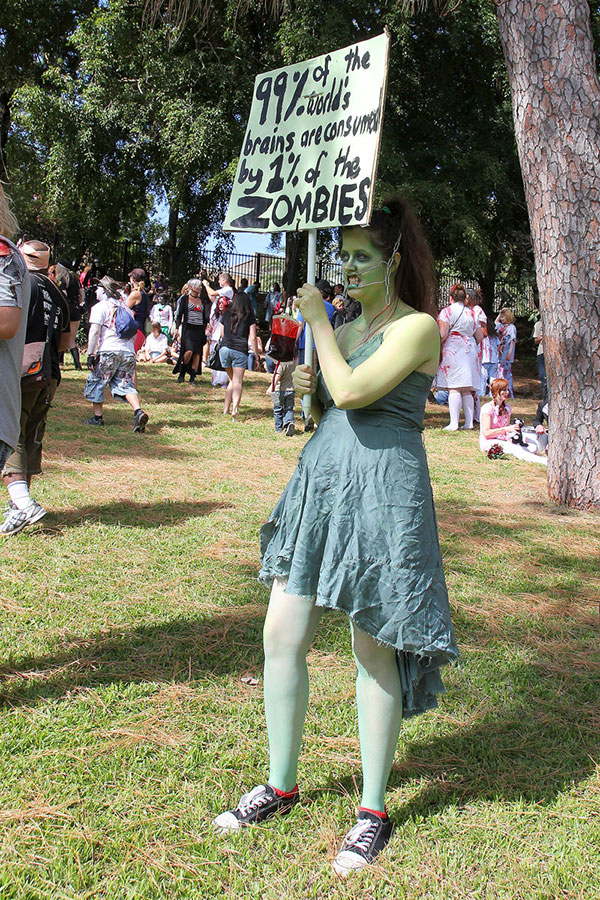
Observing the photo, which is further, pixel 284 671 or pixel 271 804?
pixel 271 804

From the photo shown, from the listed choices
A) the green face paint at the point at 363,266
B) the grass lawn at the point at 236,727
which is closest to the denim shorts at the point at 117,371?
the grass lawn at the point at 236,727

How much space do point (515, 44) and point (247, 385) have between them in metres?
10.4

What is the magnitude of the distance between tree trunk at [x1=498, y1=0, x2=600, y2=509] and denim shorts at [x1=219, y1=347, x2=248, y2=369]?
518 centimetres

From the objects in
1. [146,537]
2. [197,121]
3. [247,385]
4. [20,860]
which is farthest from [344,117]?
[197,121]

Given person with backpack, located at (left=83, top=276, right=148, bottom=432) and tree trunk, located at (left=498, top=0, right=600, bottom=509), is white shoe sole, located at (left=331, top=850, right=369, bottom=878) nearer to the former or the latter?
tree trunk, located at (left=498, top=0, right=600, bottom=509)

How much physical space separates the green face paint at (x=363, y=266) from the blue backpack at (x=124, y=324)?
759 centimetres

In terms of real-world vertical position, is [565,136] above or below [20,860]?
above

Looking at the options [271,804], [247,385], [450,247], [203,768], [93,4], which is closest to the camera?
[271,804]

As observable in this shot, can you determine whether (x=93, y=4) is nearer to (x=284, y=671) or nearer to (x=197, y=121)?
(x=197, y=121)

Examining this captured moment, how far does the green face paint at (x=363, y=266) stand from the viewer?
2463 millimetres

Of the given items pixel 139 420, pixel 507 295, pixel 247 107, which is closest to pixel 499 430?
pixel 139 420

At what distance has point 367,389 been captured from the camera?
7.54ft

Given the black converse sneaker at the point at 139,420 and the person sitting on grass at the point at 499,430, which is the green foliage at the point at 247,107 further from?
the black converse sneaker at the point at 139,420

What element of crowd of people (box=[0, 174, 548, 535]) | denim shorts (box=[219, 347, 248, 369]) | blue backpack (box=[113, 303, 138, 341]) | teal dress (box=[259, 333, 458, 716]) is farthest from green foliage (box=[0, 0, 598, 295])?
teal dress (box=[259, 333, 458, 716])
